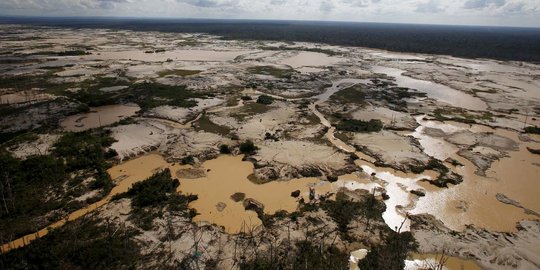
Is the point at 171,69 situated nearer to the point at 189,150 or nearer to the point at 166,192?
the point at 189,150

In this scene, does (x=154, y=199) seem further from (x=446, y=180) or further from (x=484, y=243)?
(x=446, y=180)

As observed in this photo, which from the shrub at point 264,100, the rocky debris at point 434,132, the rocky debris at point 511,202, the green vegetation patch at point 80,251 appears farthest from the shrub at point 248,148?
the rocky debris at point 434,132

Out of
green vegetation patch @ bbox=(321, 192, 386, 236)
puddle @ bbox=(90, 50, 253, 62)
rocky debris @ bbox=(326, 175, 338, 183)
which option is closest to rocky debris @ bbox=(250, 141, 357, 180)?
rocky debris @ bbox=(326, 175, 338, 183)

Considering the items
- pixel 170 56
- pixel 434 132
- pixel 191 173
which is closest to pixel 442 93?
pixel 434 132

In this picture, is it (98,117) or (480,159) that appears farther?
(98,117)

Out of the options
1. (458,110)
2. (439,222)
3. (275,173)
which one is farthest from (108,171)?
(458,110)

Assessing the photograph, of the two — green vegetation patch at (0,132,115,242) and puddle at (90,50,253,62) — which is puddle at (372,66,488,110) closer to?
puddle at (90,50,253,62)
